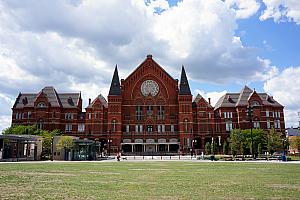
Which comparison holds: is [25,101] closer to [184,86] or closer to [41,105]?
[41,105]

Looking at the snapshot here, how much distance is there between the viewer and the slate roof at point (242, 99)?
83938 millimetres

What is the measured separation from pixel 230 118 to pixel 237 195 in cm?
7497

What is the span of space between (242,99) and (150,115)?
1085 inches

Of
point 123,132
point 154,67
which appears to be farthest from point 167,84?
point 123,132

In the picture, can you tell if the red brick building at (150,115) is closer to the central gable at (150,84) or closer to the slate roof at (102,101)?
the central gable at (150,84)

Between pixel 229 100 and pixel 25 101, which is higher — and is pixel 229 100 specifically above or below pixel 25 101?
above

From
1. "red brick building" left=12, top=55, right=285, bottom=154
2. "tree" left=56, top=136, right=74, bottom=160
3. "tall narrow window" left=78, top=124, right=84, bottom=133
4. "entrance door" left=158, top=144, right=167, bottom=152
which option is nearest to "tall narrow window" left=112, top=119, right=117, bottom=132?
"red brick building" left=12, top=55, right=285, bottom=154

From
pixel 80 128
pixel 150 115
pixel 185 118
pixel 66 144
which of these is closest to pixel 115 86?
pixel 150 115

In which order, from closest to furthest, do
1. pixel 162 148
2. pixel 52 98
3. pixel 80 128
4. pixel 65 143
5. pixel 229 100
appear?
pixel 65 143
pixel 162 148
pixel 80 128
pixel 52 98
pixel 229 100

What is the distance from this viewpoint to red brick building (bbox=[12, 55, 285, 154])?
80.9 metres

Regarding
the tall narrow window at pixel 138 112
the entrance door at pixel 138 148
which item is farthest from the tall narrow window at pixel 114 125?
the entrance door at pixel 138 148

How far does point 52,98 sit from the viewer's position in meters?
85.5

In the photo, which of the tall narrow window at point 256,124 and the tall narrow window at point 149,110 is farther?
the tall narrow window at point 149,110

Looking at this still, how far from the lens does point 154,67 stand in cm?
8531
